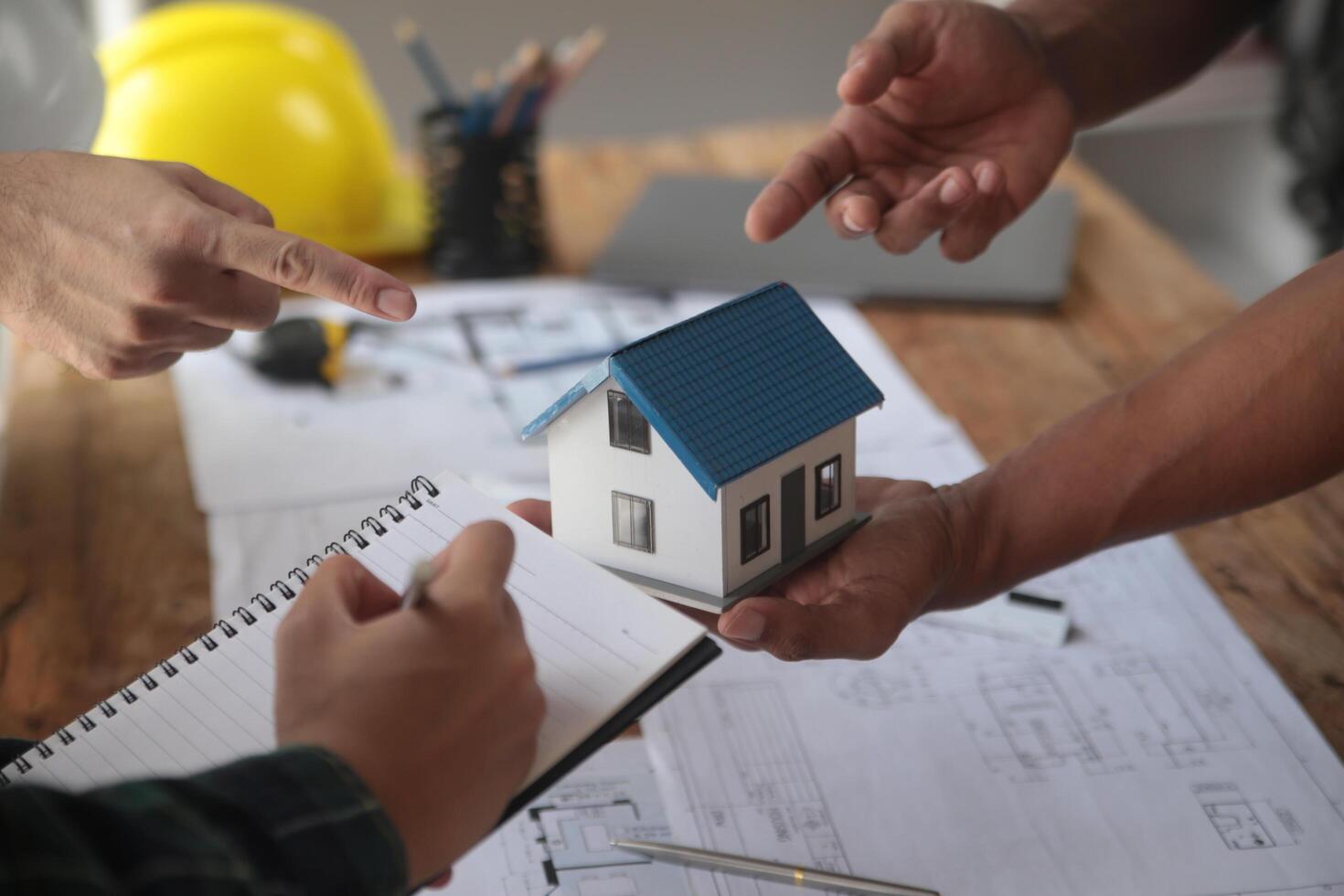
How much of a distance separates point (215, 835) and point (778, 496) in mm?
387

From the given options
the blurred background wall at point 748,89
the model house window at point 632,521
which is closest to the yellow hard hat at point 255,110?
the model house window at point 632,521

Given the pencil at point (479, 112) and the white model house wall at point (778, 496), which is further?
the pencil at point (479, 112)

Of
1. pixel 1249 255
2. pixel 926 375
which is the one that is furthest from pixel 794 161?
pixel 1249 255

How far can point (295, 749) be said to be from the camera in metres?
0.56

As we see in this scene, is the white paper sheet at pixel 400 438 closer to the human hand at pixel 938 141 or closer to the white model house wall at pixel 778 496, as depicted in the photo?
the human hand at pixel 938 141

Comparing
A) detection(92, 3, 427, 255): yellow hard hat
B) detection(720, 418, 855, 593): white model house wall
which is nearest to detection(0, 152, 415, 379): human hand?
detection(720, 418, 855, 593): white model house wall

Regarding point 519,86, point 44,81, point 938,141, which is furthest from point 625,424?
point 519,86

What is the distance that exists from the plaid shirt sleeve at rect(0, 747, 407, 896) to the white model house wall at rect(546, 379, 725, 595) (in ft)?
0.90

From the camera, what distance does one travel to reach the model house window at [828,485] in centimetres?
82

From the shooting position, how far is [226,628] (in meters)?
0.71

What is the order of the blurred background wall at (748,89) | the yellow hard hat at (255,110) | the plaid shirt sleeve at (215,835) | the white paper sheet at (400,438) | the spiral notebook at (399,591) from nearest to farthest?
the plaid shirt sleeve at (215,835)
the spiral notebook at (399,591)
the white paper sheet at (400,438)
the yellow hard hat at (255,110)
the blurred background wall at (748,89)

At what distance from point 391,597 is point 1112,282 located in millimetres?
1133

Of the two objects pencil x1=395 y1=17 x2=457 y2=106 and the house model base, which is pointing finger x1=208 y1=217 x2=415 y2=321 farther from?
pencil x1=395 y1=17 x2=457 y2=106

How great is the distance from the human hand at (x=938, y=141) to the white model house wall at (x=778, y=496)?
253 mm
